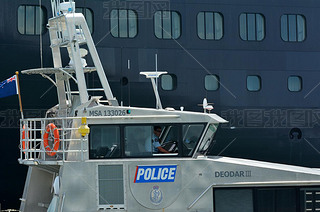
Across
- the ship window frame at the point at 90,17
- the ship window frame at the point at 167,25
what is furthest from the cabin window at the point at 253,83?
the ship window frame at the point at 90,17

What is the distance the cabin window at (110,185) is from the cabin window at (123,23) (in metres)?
8.75

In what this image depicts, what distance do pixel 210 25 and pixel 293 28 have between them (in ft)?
10.1

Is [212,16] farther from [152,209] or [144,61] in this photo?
[152,209]

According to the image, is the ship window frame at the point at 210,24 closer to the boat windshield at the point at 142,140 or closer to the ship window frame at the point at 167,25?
the ship window frame at the point at 167,25

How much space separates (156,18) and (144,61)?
143 centimetres

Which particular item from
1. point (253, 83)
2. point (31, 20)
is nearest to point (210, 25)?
point (253, 83)

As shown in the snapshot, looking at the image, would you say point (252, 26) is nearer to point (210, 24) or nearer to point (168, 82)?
point (210, 24)

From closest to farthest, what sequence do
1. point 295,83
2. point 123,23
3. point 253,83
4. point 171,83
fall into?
point 123,23, point 171,83, point 253,83, point 295,83

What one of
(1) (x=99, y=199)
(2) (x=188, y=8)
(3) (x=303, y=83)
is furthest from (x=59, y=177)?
(3) (x=303, y=83)

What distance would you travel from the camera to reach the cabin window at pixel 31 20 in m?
19.6

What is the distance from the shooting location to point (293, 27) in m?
22.2

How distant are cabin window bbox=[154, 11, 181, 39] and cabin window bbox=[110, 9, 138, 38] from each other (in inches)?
26.8

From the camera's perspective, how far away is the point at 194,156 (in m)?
12.4

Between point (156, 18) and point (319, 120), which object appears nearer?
point (156, 18)
